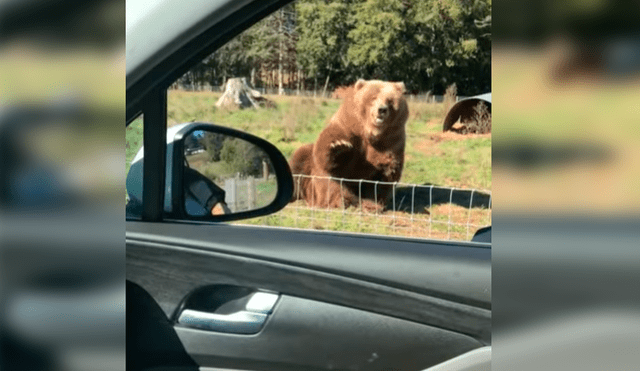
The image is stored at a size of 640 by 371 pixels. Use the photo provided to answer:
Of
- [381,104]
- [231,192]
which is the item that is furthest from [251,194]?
[381,104]

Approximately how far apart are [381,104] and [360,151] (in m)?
0.12

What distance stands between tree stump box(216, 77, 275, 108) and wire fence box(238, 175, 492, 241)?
22 centimetres

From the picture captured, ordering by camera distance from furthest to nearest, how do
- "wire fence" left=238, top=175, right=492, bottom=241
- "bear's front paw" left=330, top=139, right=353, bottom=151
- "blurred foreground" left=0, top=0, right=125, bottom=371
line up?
1. "bear's front paw" left=330, top=139, right=353, bottom=151
2. "wire fence" left=238, top=175, right=492, bottom=241
3. "blurred foreground" left=0, top=0, right=125, bottom=371

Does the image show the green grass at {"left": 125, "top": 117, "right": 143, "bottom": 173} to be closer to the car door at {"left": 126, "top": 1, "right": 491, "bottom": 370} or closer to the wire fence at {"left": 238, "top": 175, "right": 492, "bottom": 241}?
the car door at {"left": 126, "top": 1, "right": 491, "bottom": 370}

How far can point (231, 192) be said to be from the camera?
1.94 meters

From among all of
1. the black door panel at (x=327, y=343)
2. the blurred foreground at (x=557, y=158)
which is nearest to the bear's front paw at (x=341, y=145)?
the black door panel at (x=327, y=343)

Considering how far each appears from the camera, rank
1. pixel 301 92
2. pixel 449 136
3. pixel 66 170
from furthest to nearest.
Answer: pixel 301 92 < pixel 449 136 < pixel 66 170

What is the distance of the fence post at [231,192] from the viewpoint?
194 cm

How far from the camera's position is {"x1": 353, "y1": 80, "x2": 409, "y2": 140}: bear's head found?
72.5 inches

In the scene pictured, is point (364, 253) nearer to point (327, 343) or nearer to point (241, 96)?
point (327, 343)

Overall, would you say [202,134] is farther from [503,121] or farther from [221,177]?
[503,121]

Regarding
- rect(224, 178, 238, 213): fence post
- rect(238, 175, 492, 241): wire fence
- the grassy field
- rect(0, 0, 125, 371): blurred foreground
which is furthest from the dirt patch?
rect(0, 0, 125, 371): blurred foreground

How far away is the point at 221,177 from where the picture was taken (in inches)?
76.4

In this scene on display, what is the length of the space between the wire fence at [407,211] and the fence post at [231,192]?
0.16 metres
